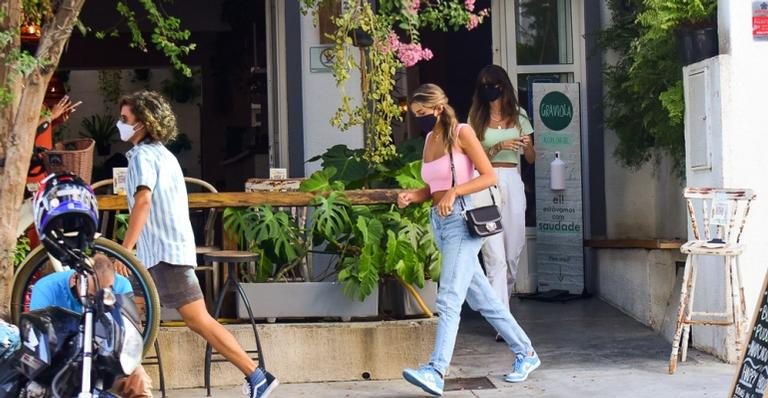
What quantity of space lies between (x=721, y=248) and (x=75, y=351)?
4.14 metres

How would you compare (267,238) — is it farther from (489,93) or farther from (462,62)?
(462,62)

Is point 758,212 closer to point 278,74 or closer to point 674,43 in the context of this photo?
point 674,43

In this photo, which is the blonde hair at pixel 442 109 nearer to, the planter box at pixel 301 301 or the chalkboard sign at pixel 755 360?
the planter box at pixel 301 301

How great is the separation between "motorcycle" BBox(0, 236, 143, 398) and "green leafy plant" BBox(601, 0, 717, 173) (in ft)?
15.2

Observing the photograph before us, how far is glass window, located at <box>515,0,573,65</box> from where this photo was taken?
10352 millimetres

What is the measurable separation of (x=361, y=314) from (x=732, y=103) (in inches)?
98.5

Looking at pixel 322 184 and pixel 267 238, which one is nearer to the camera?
pixel 267 238

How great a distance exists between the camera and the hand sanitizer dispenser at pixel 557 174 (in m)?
10.1

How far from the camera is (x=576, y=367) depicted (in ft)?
25.5

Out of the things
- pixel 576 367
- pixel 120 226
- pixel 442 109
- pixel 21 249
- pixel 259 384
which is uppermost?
pixel 442 109

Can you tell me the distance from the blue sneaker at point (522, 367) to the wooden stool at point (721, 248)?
80 cm

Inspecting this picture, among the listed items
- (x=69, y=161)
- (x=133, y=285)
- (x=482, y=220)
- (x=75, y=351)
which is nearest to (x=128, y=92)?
(x=69, y=161)

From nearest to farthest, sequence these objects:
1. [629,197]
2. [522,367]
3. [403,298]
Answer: [522,367] < [403,298] < [629,197]

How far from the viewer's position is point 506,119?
8.78 metres
